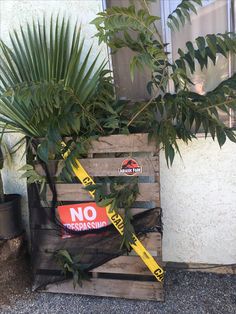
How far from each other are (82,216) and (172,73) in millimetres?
1269

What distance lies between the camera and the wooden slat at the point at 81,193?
2396 mm

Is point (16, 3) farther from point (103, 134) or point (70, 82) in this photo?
point (103, 134)

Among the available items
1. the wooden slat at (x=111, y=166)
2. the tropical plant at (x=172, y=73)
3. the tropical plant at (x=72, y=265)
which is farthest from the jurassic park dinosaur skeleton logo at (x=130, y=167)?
the tropical plant at (x=72, y=265)

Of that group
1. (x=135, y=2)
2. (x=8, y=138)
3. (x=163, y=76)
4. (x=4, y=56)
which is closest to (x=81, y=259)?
(x=8, y=138)

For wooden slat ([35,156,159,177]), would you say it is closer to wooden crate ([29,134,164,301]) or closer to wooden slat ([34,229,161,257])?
wooden crate ([29,134,164,301])

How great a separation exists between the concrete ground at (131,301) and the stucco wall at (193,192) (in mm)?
202

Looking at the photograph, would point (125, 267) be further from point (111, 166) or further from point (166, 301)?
point (111, 166)

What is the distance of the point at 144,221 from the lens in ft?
8.00

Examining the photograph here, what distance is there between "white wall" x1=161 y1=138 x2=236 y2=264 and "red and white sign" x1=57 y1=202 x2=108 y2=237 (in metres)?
0.60

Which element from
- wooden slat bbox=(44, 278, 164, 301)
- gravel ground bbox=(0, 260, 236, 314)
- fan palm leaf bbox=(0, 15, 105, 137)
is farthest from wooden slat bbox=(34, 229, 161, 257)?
fan palm leaf bbox=(0, 15, 105, 137)

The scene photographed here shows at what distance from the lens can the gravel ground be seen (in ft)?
7.84

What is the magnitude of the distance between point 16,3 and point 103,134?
1463 millimetres

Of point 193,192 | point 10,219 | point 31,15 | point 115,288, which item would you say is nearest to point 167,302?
point 115,288

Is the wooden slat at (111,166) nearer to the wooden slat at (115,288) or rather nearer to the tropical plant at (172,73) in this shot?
the tropical plant at (172,73)
